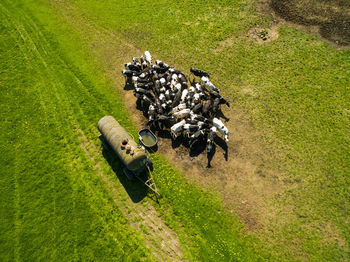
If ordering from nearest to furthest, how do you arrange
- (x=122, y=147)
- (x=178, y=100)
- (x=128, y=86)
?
(x=122, y=147), (x=178, y=100), (x=128, y=86)

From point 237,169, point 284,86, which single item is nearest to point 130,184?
point 237,169

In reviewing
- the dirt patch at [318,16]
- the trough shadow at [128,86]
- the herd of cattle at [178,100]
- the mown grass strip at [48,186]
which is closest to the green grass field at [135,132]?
the mown grass strip at [48,186]

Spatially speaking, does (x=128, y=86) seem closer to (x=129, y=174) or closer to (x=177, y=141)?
(x=177, y=141)

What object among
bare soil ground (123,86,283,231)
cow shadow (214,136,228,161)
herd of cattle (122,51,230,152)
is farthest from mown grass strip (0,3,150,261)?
cow shadow (214,136,228,161)

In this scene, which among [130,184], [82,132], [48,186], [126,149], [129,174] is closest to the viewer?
[126,149]

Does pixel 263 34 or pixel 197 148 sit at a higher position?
pixel 263 34

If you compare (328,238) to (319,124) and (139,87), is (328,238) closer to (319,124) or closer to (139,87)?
(319,124)

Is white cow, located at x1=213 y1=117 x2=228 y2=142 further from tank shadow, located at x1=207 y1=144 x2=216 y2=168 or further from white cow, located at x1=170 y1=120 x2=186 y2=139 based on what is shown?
white cow, located at x1=170 y1=120 x2=186 y2=139

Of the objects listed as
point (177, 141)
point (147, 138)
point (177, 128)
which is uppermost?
point (177, 128)
